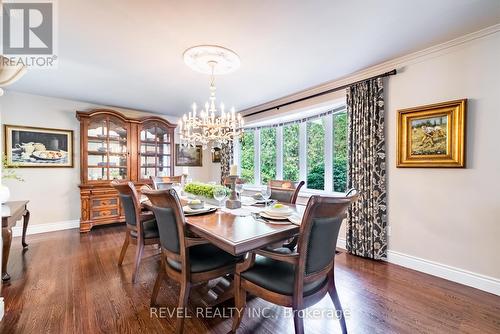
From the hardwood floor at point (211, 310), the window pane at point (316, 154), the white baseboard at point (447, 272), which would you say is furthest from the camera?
the window pane at point (316, 154)

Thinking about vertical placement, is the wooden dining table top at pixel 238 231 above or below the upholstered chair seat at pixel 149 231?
above

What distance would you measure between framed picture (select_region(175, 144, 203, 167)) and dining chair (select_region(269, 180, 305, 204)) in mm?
3336

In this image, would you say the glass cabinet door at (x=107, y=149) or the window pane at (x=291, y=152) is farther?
the window pane at (x=291, y=152)

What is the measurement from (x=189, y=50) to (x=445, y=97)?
8.85ft

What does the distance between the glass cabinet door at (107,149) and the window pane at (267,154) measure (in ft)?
9.12

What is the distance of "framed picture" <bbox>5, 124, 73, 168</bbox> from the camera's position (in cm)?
354

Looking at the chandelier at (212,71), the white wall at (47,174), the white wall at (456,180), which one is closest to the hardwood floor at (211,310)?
the white wall at (456,180)

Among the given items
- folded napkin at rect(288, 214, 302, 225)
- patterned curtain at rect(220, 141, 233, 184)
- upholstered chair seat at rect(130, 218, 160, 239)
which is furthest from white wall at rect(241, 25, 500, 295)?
patterned curtain at rect(220, 141, 233, 184)

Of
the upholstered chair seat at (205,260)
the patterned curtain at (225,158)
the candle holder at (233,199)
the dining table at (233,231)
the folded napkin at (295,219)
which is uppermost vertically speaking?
the patterned curtain at (225,158)

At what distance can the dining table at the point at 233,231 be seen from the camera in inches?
49.4

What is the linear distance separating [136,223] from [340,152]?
3043 mm

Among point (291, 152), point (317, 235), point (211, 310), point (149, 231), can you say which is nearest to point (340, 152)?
point (291, 152)

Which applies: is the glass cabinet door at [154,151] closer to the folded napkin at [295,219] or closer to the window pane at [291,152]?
the window pane at [291,152]

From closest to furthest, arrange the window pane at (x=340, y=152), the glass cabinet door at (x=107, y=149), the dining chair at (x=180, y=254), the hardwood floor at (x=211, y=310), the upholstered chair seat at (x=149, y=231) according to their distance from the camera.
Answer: the dining chair at (x=180, y=254) < the hardwood floor at (x=211, y=310) < the upholstered chair seat at (x=149, y=231) < the window pane at (x=340, y=152) < the glass cabinet door at (x=107, y=149)
